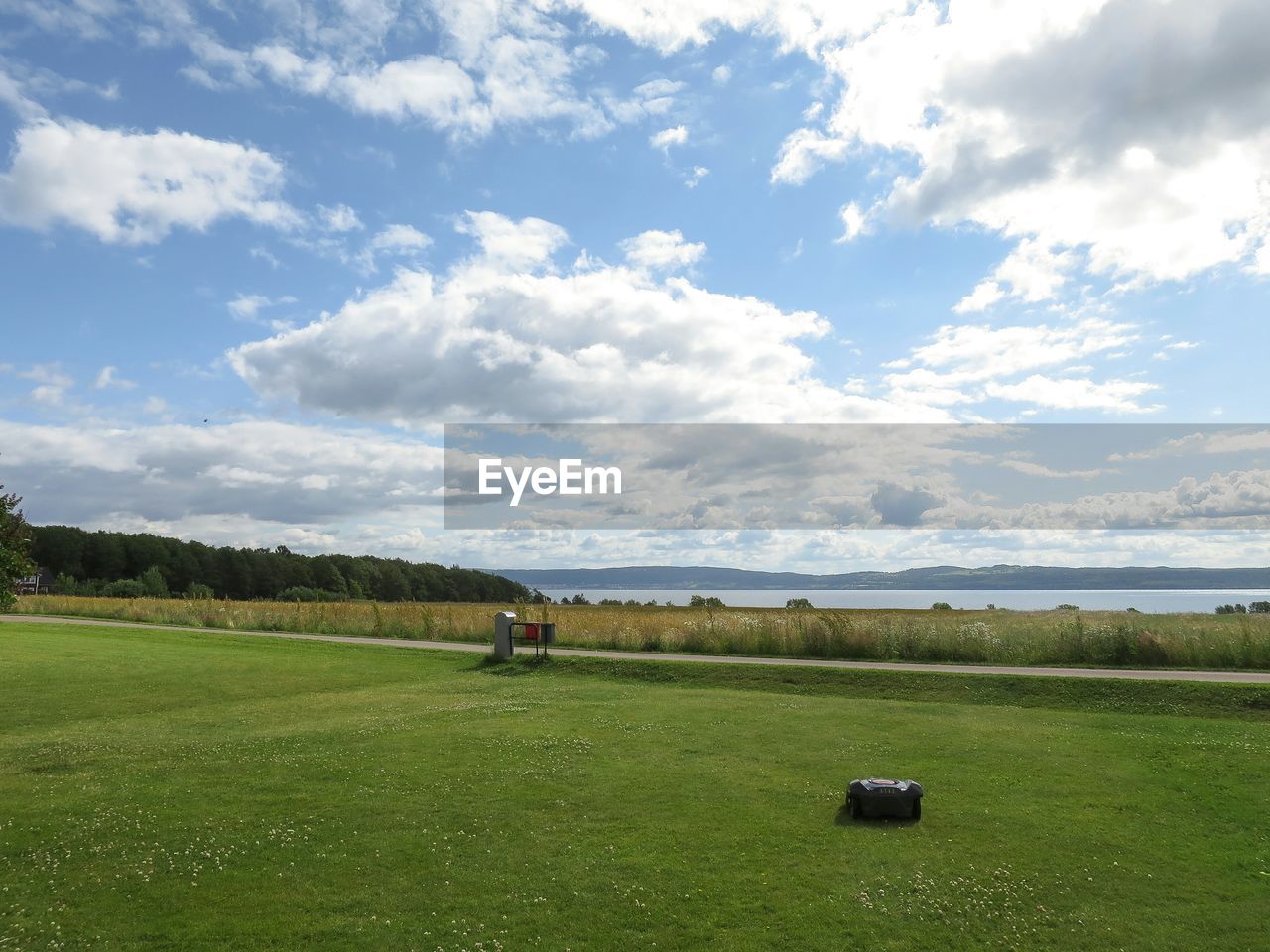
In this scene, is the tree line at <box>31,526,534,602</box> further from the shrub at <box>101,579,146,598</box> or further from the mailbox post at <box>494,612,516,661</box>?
the mailbox post at <box>494,612,516,661</box>

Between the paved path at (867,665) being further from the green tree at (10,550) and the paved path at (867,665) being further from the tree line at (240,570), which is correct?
the tree line at (240,570)

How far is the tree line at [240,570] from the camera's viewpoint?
118625 mm

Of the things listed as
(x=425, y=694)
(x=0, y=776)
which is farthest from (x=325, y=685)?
(x=0, y=776)

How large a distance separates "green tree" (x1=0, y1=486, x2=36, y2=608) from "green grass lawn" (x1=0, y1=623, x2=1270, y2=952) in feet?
15.4

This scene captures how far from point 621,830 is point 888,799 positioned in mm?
3292

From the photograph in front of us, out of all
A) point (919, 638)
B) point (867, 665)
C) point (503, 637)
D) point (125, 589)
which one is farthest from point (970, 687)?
point (125, 589)

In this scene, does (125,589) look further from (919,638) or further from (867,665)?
(867,665)

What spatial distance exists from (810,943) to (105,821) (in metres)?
8.46

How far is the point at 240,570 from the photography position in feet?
430

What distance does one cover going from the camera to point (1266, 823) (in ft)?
35.5

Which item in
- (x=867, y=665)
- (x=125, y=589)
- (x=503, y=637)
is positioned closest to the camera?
(x=867, y=665)

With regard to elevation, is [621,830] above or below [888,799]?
below

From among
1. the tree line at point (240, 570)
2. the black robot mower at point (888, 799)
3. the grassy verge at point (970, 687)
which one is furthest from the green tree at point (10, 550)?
the tree line at point (240, 570)

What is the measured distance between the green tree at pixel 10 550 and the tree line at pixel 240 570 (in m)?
83.4
